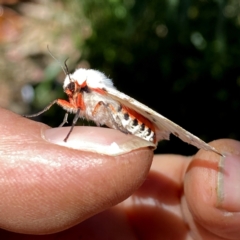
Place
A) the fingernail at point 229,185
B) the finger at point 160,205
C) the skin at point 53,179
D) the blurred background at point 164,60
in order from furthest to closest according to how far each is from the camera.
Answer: the blurred background at point 164,60 → the finger at point 160,205 → the fingernail at point 229,185 → the skin at point 53,179

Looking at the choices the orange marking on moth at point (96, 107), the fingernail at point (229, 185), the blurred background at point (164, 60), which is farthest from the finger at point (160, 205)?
the blurred background at point (164, 60)

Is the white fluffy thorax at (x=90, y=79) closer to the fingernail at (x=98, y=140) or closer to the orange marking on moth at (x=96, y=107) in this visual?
the orange marking on moth at (x=96, y=107)

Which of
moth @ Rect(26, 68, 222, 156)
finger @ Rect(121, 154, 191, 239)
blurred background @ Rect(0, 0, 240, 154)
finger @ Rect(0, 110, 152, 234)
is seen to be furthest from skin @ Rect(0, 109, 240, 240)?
blurred background @ Rect(0, 0, 240, 154)

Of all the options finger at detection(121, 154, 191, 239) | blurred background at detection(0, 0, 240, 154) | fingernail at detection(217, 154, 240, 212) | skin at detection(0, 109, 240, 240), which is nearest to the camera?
skin at detection(0, 109, 240, 240)

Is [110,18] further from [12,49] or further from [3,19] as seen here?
[3,19]

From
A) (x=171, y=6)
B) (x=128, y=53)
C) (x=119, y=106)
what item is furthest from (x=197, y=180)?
(x=128, y=53)

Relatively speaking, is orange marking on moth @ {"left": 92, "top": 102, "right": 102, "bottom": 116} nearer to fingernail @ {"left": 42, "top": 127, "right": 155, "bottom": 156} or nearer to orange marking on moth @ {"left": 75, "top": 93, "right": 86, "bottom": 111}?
orange marking on moth @ {"left": 75, "top": 93, "right": 86, "bottom": 111}
